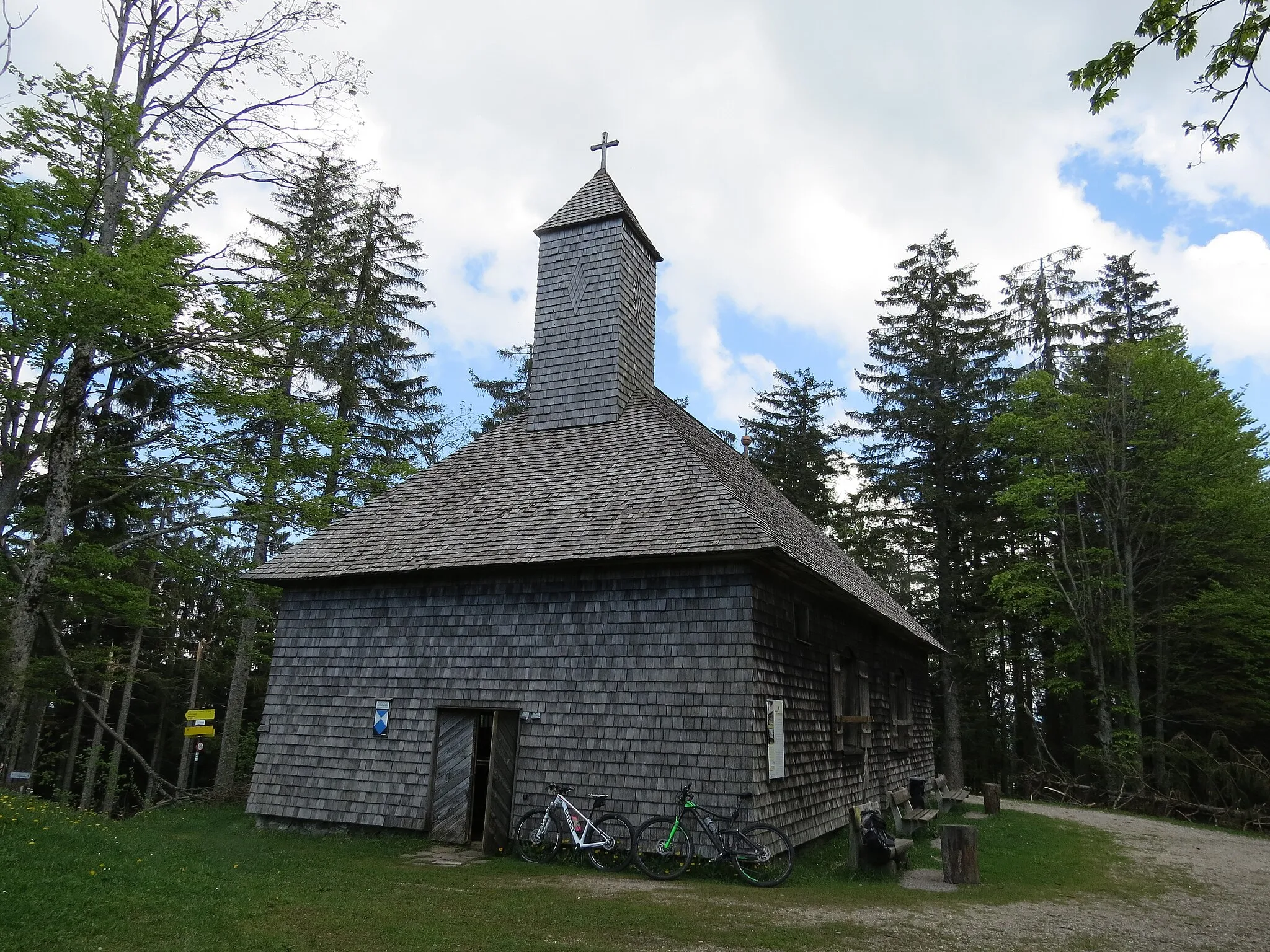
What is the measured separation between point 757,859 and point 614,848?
180 centimetres

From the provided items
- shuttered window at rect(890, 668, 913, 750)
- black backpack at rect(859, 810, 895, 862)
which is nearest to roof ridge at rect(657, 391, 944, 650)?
shuttered window at rect(890, 668, 913, 750)

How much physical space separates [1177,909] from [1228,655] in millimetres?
17505

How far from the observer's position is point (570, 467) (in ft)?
43.0

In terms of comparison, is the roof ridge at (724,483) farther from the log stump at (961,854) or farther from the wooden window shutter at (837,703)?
the log stump at (961,854)

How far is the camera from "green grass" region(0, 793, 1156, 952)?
5.88 metres

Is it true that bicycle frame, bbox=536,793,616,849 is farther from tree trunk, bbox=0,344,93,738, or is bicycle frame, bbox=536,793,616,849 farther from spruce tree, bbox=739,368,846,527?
spruce tree, bbox=739,368,846,527

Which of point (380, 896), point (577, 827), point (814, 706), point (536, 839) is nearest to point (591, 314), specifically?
point (814, 706)

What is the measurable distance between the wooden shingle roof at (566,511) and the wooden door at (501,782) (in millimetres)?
2218

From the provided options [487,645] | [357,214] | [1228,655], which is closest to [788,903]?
[487,645]

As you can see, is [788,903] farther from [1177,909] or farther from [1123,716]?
[1123,716]

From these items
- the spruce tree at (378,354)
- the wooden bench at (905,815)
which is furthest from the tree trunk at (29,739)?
the wooden bench at (905,815)

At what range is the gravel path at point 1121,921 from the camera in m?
6.66

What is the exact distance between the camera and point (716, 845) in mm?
9086

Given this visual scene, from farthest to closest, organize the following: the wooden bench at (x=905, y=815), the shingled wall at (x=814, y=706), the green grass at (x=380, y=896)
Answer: the wooden bench at (x=905, y=815)
the shingled wall at (x=814, y=706)
the green grass at (x=380, y=896)
